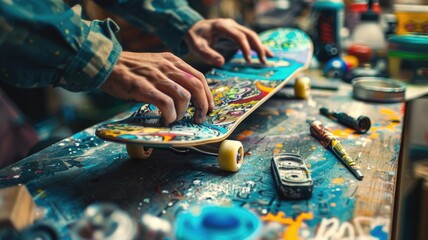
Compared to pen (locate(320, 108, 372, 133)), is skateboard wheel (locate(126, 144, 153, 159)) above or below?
above

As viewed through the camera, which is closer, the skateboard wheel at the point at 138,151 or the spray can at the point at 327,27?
the skateboard wheel at the point at 138,151

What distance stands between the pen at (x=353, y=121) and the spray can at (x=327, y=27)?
501 millimetres

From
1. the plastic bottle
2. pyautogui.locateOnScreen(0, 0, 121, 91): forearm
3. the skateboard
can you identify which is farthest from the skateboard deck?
the plastic bottle

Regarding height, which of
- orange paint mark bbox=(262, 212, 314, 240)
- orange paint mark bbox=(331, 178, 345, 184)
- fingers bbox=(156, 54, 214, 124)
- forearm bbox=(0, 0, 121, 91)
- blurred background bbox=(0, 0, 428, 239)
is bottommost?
blurred background bbox=(0, 0, 428, 239)

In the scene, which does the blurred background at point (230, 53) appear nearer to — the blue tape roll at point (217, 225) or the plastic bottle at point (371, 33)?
the plastic bottle at point (371, 33)

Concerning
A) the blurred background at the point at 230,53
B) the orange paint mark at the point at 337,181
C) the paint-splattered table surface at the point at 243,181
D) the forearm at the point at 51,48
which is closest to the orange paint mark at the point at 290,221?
the paint-splattered table surface at the point at 243,181

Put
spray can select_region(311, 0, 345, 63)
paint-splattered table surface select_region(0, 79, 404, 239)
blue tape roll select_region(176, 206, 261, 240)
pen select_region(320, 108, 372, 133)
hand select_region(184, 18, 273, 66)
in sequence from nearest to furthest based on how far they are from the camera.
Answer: blue tape roll select_region(176, 206, 261, 240)
paint-splattered table surface select_region(0, 79, 404, 239)
pen select_region(320, 108, 372, 133)
hand select_region(184, 18, 273, 66)
spray can select_region(311, 0, 345, 63)

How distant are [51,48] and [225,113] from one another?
0.33 m

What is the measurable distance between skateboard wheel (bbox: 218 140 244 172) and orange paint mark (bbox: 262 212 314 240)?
0.15 metres

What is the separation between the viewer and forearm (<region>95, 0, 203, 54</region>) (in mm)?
1239

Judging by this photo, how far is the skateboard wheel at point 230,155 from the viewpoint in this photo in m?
0.80

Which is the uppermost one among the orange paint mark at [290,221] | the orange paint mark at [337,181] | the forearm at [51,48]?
the forearm at [51,48]

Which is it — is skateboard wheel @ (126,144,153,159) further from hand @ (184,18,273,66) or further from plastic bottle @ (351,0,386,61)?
plastic bottle @ (351,0,386,61)

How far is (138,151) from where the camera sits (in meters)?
0.87
